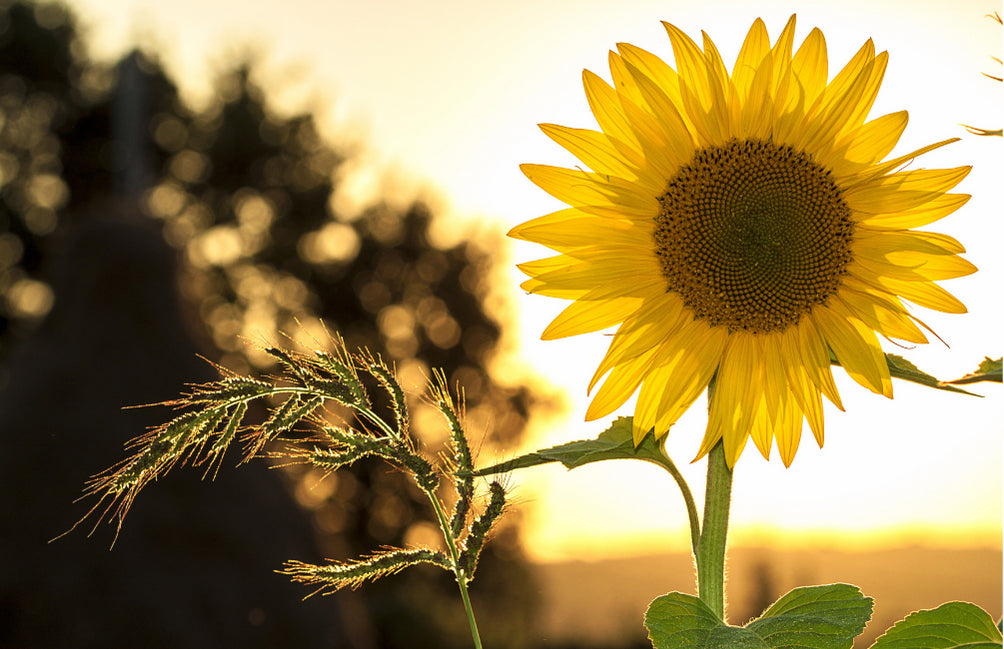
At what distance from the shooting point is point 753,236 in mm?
1784

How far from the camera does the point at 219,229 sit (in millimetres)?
21203

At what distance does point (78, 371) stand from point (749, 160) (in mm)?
7727

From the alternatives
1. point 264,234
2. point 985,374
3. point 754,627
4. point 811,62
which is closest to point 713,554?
point 754,627

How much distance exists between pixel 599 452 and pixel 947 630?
0.56 metres

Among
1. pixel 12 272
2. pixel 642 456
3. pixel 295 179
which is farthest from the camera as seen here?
pixel 295 179

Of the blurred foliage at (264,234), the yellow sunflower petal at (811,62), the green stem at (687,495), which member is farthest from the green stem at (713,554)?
the blurred foliage at (264,234)

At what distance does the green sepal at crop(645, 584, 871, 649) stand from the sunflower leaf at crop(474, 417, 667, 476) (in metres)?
0.23

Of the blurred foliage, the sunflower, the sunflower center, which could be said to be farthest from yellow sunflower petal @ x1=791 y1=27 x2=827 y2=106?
the blurred foliage

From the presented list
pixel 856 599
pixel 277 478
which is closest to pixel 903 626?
pixel 856 599

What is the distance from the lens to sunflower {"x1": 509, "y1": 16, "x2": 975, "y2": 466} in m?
1.64

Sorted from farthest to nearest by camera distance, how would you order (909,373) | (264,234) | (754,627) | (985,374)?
1. (264,234)
2. (909,373)
3. (754,627)
4. (985,374)

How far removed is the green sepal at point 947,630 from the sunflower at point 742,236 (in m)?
0.33

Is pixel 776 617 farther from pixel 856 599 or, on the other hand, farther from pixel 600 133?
pixel 600 133

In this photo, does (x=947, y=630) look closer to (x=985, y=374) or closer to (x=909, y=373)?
(x=909, y=373)
